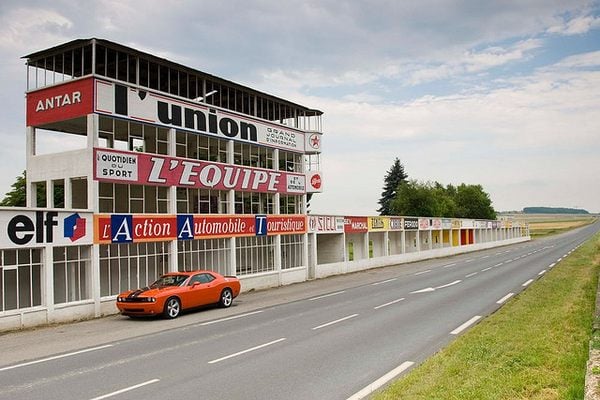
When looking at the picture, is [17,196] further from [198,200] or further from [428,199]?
[428,199]

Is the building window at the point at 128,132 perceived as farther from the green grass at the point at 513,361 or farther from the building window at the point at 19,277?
the green grass at the point at 513,361

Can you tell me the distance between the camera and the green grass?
773 cm

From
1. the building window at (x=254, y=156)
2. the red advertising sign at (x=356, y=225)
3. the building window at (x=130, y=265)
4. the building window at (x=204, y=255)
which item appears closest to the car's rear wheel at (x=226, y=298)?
the building window at (x=130, y=265)

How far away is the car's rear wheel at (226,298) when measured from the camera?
20.2 m

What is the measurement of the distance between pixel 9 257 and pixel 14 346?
15.1ft

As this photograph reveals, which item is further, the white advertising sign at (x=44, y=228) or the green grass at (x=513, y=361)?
the white advertising sign at (x=44, y=228)

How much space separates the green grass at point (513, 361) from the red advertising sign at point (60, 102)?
15.8 meters

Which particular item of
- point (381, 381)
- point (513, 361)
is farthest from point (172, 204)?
point (513, 361)

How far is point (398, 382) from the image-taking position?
8.52 m

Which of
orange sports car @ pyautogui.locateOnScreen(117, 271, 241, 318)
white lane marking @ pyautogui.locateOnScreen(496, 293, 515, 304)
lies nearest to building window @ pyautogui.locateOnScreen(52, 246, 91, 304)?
orange sports car @ pyautogui.locateOnScreen(117, 271, 241, 318)

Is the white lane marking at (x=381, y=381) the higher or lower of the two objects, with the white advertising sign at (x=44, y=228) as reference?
lower

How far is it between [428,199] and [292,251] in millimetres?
61259

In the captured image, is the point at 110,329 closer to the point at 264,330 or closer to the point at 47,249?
the point at 47,249

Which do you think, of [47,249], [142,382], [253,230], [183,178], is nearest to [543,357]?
[142,382]
